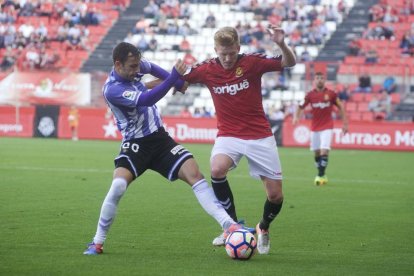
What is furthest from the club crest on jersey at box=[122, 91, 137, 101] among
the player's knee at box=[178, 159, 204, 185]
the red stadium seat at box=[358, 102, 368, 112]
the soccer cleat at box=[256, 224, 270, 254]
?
the red stadium seat at box=[358, 102, 368, 112]

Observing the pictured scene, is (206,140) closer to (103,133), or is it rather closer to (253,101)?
(103,133)

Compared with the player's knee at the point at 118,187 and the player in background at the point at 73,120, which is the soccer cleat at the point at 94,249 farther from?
the player in background at the point at 73,120

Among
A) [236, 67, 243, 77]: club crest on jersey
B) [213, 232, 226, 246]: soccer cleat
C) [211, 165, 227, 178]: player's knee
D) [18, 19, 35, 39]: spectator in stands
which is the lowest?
[213, 232, 226, 246]: soccer cleat

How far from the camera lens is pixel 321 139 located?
21922 mm

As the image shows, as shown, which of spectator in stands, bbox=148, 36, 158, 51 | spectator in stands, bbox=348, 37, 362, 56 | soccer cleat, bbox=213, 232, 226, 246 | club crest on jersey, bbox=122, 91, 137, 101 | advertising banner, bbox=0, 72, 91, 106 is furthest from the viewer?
spectator in stands, bbox=148, 36, 158, 51

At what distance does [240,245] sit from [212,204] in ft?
1.90

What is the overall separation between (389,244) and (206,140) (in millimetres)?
26411

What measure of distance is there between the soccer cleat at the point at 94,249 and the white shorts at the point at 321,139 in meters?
12.2

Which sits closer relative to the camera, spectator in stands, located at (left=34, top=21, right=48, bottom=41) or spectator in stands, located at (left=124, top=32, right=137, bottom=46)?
spectator in stands, located at (left=124, top=32, right=137, bottom=46)

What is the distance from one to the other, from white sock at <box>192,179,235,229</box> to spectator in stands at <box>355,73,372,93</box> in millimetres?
29588

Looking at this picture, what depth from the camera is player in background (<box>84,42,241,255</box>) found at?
32.5 ft

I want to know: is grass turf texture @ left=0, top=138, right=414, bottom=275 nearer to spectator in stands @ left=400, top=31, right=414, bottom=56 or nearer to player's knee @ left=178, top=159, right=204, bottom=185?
player's knee @ left=178, top=159, right=204, bottom=185

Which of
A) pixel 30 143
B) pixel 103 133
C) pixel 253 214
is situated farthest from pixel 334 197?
pixel 103 133

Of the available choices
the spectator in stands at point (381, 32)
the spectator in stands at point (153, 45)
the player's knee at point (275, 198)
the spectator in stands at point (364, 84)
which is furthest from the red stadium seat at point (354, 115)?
the player's knee at point (275, 198)
